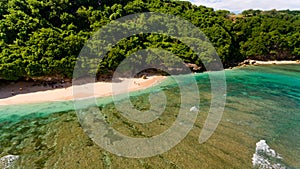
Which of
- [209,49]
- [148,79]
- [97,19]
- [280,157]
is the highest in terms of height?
[97,19]

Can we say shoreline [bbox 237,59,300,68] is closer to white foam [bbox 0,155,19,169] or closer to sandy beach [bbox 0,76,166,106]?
sandy beach [bbox 0,76,166,106]

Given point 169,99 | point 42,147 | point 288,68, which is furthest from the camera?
point 288,68

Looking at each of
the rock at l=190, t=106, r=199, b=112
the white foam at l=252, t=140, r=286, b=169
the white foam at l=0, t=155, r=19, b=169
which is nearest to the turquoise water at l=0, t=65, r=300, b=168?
the white foam at l=252, t=140, r=286, b=169

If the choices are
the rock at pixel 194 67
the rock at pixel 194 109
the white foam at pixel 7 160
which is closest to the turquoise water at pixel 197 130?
the white foam at pixel 7 160

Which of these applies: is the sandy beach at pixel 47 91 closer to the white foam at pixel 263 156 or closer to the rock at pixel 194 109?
the rock at pixel 194 109

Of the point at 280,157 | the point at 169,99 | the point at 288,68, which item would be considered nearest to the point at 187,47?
the point at 169,99

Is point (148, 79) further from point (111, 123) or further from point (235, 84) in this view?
point (111, 123)
